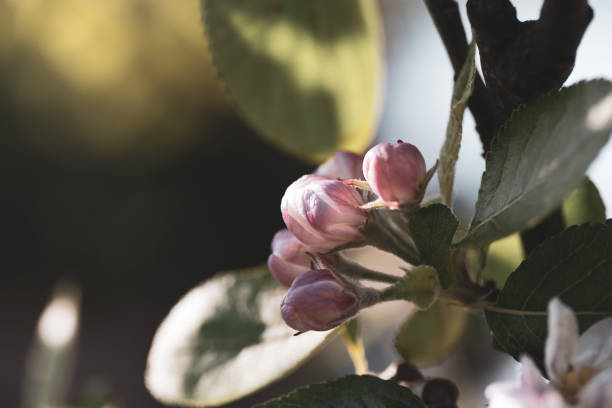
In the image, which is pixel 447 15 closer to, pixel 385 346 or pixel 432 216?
pixel 432 216

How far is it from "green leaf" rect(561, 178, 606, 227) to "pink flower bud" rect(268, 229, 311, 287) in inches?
6.4

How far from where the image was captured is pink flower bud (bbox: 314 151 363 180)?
37 cm

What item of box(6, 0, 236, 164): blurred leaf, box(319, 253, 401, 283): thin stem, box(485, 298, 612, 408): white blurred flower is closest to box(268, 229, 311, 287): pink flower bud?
box(319, 253, 401, 283): thin stem

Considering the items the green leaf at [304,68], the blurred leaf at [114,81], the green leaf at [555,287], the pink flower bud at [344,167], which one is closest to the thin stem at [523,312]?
the green leaf at [555,287]

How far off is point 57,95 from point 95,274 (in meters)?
1.56

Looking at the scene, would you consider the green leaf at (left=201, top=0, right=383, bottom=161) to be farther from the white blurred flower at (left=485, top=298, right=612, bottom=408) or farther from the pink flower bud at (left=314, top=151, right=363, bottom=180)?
the white blurred flower at (left=485, top=298, right=612, bottom=408)

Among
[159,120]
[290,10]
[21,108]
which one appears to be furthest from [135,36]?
[290,10]

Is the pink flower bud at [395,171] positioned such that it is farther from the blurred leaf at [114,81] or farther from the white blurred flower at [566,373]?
the blurred leaf at [114,81]

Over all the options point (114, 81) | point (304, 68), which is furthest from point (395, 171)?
point (114, 81)

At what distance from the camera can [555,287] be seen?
278 mm

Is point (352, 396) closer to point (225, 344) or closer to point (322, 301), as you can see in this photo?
point (322, 301)

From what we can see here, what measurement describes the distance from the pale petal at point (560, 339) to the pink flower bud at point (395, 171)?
94 mm

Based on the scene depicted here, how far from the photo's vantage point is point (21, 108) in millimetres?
5344

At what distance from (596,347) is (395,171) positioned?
0.35 feet
